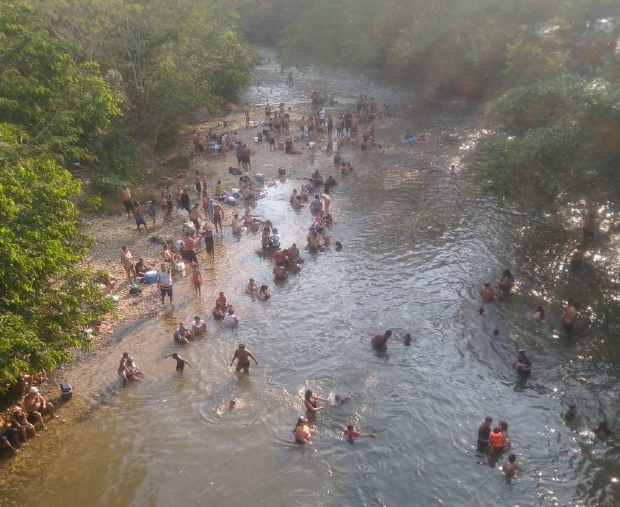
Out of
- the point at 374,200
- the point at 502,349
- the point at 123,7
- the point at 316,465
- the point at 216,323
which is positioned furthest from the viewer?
the point at 123,7

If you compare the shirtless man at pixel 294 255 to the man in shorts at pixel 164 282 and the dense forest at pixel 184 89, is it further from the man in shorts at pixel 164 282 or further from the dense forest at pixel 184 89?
the dense forest at pixel 184 89

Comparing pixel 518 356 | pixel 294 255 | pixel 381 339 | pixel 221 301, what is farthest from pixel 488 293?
pixel 221 301

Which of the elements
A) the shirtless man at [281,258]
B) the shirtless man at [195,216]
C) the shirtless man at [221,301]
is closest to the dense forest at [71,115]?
the shirtless man at [221,301]

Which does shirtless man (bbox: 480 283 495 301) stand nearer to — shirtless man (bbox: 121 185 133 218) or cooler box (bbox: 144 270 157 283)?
cooler box (bbox: 144 270 157 283)

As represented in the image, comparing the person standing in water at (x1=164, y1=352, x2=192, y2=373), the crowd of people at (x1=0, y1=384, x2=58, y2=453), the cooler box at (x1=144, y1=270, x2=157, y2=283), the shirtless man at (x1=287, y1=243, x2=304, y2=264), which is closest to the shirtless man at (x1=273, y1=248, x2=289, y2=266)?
the shirtless man at (x1=287, y1=243, x2=304, y2=264)

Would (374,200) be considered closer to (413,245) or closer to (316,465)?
(413,245)

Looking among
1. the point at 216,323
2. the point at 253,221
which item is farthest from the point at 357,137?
the point at 216,323
